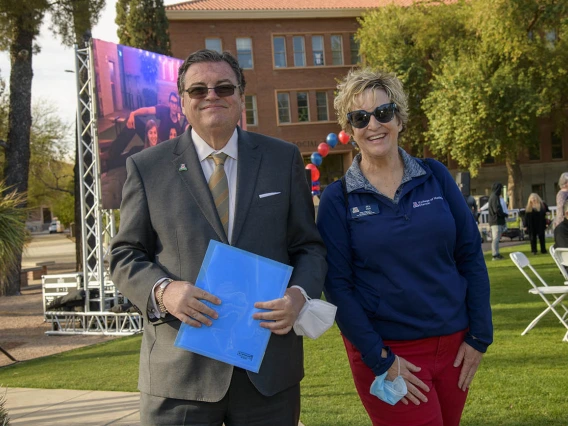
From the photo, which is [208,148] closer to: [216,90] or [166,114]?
[216,90]

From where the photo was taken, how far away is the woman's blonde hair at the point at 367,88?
10.0ft

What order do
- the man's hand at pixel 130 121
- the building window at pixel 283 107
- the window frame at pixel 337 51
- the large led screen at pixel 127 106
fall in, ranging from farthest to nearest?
the window frame at pixel 337 51 < the building window at pixel 283 107 < the man's hand at pixel 130 121 < the large led screen at pixel 127 106

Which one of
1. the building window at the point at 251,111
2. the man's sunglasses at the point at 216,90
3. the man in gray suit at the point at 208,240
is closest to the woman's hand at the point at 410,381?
the man in gray suit at the point at 208,240

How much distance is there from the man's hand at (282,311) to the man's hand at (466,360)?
33.8 inches

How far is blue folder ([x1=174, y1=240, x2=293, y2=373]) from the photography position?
2521 millimetres

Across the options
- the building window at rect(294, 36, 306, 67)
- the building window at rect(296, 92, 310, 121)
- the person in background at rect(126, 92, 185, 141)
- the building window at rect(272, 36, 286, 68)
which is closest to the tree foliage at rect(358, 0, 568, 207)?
the building window at rect(294, 36, 306, 67)

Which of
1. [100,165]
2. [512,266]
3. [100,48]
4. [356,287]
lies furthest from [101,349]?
[512,266]

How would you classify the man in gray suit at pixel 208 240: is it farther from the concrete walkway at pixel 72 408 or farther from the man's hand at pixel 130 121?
the man's hand at pixel 130 121

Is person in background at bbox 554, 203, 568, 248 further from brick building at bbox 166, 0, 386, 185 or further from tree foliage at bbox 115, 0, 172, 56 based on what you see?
brick building at bbox 166, 0, 386, 185

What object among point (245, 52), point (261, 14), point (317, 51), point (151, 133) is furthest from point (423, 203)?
point (317, 51)

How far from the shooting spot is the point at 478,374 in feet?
21.9

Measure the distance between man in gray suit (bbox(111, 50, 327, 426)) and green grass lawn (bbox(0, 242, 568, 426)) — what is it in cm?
295

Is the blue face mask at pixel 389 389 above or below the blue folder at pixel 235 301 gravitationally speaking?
below

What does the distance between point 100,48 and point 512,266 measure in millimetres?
10784
